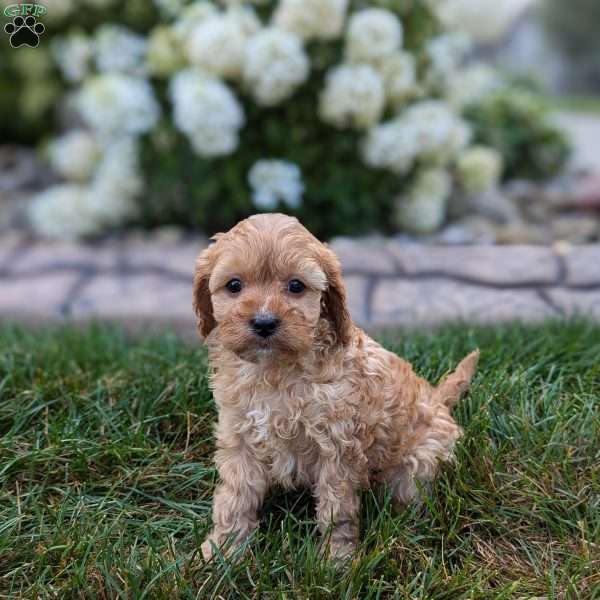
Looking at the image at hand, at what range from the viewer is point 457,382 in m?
3.49

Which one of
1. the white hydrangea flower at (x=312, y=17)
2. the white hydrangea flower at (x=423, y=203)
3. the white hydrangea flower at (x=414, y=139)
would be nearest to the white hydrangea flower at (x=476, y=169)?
the white hydrangea flower at (x=414, y=139)

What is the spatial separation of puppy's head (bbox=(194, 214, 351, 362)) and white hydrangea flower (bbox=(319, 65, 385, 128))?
3.60 metres

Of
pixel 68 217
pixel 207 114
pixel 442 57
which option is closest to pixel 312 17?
pixel 207 114

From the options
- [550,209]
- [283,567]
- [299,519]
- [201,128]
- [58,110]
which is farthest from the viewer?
[58,110]

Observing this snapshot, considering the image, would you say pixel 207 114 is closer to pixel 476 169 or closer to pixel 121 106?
pixel 121 106

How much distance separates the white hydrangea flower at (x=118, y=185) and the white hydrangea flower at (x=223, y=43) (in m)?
1.02

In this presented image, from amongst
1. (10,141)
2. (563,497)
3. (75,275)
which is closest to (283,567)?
(563,497)

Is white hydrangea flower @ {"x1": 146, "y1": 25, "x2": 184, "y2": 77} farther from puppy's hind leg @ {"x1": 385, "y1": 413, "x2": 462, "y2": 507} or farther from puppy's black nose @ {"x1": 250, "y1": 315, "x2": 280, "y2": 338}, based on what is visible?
puppy's black nose @ {"x1": 250, "y1": 315, "x2": 280, "y2": 338}

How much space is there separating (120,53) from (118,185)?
3.78ft

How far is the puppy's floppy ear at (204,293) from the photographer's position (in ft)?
9.30

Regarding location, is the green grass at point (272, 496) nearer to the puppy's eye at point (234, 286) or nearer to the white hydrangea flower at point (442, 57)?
the puppy's eye at point (234, 286)

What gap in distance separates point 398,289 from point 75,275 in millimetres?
2408

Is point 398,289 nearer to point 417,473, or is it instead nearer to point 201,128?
point 201,128

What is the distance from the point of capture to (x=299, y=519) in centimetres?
316
